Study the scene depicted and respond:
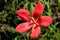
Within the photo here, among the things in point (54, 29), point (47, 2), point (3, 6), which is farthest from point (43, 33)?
point (3, 6)

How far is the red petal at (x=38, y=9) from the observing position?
1.40m

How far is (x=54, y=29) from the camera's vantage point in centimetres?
155

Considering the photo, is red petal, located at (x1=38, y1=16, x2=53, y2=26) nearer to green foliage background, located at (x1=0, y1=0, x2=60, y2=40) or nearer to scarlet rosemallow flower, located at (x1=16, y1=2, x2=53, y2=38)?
scarlet rosemallow flower, located at (x1=16, y1=2, x2=53, y2=38)

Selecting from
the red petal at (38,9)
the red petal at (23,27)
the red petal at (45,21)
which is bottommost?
the red petal at (23,27)

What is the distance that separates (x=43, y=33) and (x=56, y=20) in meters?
0.13

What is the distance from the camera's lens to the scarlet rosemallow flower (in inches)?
55.0

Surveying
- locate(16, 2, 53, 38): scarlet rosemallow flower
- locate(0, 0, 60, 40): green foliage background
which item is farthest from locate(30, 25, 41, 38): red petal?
locate(0, 0, 60, 40): green foliage background

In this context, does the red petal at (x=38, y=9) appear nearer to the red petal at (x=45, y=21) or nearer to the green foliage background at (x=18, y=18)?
the red petal at (x=45, y=21)

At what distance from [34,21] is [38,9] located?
8 centimetres

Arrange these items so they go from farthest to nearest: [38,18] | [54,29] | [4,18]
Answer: [4,18]
[54,29]
[38,18]

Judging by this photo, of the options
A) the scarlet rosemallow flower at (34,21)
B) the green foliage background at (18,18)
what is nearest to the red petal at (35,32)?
the scarlet rosemallow flower at (34,21)

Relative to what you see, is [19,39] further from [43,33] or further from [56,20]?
[56,20]

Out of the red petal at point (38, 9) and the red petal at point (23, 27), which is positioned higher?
the red petal at point (38, 9)

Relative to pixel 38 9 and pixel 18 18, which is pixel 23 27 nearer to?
pixel 38 9
